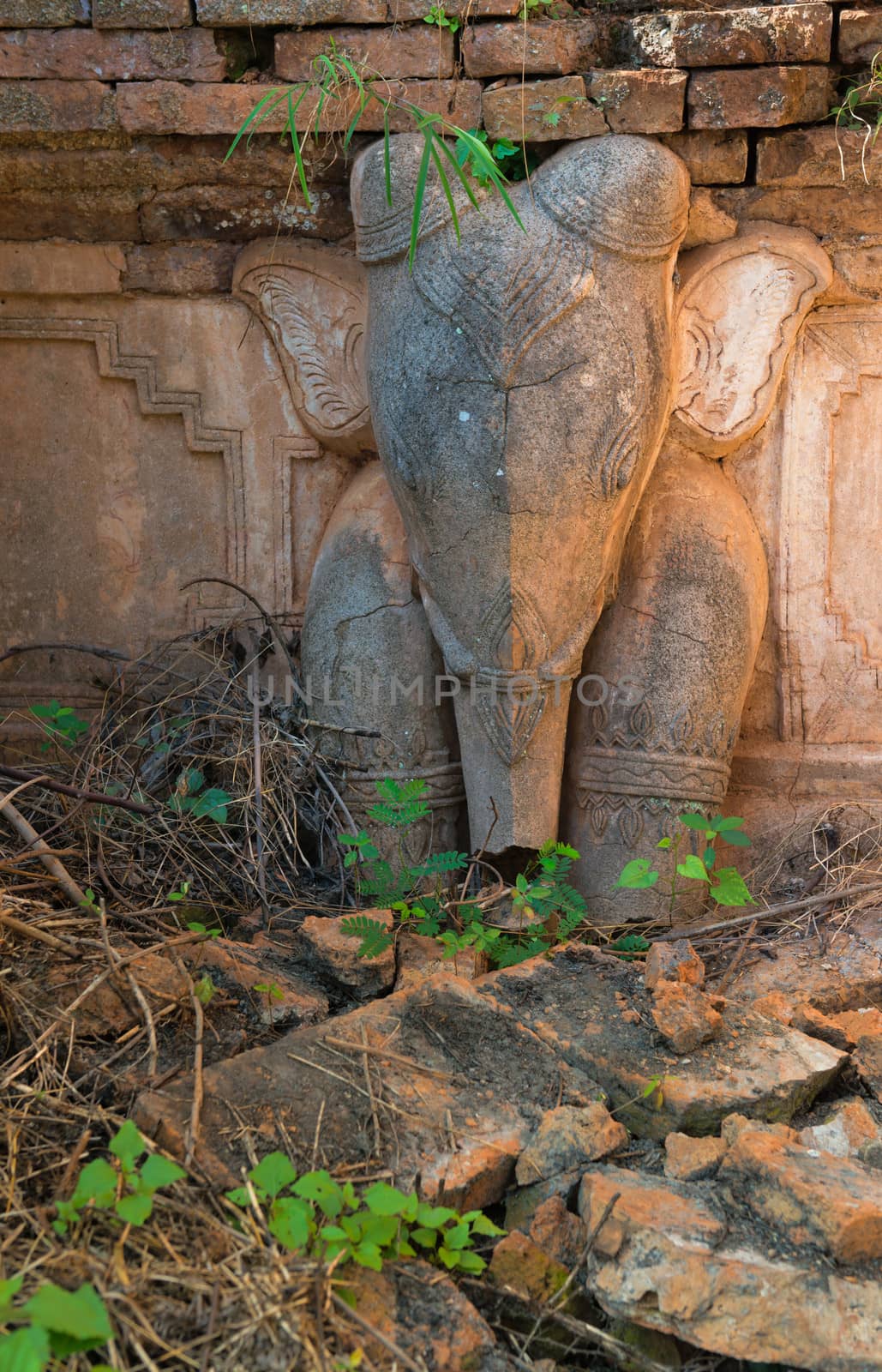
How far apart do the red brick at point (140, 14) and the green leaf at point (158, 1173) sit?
273 cm

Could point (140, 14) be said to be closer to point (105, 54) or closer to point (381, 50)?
point (105, 54)

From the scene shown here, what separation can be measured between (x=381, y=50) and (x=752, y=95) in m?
0.92

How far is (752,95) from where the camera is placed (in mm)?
3285

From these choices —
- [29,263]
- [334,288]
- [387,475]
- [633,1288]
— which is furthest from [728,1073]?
[29,263]

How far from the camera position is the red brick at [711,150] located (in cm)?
337

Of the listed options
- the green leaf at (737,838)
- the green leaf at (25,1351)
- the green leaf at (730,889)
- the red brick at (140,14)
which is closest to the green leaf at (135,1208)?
the green leaf at (25,1351)

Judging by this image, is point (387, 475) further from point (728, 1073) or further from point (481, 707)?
point (728, 1073)

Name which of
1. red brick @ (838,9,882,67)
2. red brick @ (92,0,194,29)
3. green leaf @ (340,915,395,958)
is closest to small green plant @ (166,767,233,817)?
green leaf @ (340,915,395,958)

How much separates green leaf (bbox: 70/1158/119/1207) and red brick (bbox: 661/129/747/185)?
270 cm

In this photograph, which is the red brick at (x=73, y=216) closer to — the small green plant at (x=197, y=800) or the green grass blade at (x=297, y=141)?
the green grass blade at (x=297, y=141)

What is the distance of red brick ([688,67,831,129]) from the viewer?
328cm

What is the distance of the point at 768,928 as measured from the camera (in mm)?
3469

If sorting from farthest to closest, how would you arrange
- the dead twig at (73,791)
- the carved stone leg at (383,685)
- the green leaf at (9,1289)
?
the carved stone leg at (383,685) → the dead twig at (73,791) → the green leaf at (9,1289)

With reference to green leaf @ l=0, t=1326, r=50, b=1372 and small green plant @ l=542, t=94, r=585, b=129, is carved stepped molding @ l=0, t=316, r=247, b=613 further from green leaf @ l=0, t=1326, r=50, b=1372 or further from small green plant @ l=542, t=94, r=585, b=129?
green leaf @ l=0, t=1326, r=50, b=1372
